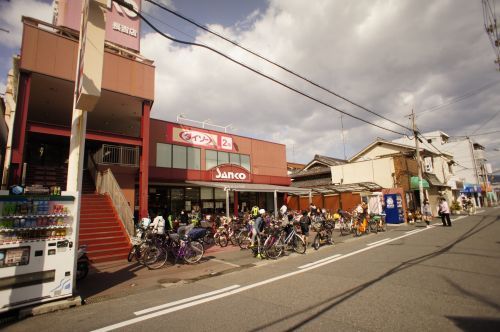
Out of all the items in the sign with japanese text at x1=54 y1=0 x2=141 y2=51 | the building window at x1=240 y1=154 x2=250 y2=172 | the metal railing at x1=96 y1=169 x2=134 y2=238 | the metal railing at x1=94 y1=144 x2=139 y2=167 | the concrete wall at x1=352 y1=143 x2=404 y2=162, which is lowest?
the metal railing at x1=96 y1=169 x2=134 y2=238

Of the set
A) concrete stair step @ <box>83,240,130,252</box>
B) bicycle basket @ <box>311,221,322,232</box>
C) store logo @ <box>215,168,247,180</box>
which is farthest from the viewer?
store logo @ <box>215,168,247,180</box>

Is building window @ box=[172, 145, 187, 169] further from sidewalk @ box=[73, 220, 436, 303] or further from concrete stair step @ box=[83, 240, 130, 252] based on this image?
sidewalk @ box=[73, 220, 436, 303]

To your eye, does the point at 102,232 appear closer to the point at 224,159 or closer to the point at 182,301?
the point at 182,301

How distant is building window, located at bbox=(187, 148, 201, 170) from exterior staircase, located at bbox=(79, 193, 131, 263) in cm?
722

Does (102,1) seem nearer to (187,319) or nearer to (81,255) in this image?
(81,255)

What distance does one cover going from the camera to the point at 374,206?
21547 mm

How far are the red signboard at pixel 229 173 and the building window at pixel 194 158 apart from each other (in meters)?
1.17

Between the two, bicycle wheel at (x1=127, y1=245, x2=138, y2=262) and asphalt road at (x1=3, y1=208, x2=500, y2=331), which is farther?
bicycle wheel at (x1=127, y1=245, x2=138, y2=262)

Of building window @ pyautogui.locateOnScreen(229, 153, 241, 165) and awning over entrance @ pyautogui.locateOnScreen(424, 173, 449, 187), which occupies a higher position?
building window @ pyautogui.locateOnScreen(229, 153, 241, 165)

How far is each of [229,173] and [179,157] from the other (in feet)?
13.9

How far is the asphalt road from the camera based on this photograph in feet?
13.5

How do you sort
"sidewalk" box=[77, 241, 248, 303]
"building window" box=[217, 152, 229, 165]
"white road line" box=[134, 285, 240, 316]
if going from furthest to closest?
"building window" box=[217, 152, 229, 165] → "sidewalk" box=[77, 241, 248, 303] → "white road line" box=[134, 285, 240, 316]

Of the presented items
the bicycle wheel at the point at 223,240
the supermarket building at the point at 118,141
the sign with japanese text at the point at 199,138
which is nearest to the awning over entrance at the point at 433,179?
the supermarket building at the point at 118,141

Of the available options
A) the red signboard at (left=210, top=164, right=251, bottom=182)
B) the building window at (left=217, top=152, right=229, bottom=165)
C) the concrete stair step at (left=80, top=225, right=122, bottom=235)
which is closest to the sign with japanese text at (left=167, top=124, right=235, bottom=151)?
the building window at (left=217, top=152, right=229, bottom=165)
